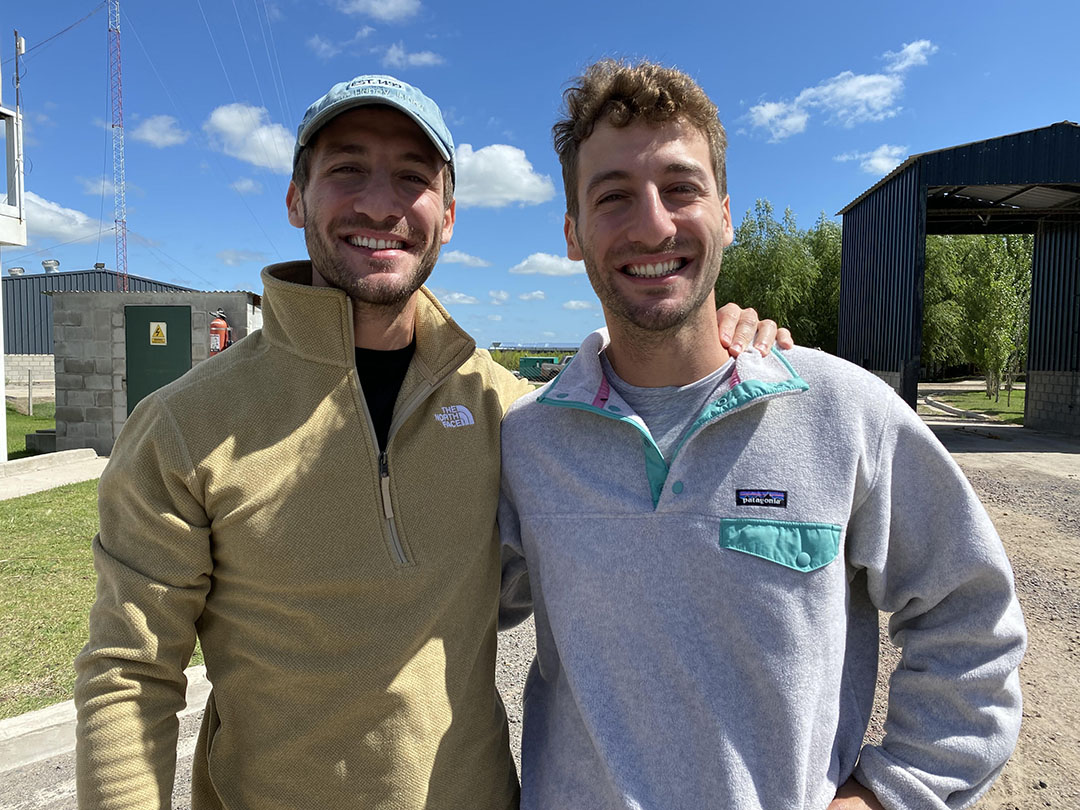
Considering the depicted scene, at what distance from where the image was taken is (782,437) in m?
1.71

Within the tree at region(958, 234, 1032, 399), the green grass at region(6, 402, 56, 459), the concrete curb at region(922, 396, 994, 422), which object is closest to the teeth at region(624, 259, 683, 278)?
the green grass at region(6, 402, 56, 459)

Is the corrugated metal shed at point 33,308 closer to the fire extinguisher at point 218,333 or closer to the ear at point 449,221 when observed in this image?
the fire extinguisher at point 218,333

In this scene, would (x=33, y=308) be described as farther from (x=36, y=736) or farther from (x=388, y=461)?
(x=388, y=461)

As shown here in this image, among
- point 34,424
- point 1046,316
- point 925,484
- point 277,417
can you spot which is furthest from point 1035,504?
point 34,424

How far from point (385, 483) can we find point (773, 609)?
0.95 meters

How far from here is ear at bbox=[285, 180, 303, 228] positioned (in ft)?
6.92

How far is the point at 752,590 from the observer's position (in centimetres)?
161

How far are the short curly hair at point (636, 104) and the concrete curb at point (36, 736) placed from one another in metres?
3.09

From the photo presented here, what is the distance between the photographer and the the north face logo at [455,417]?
1.93 m

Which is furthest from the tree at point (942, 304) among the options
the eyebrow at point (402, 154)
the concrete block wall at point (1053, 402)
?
the eyebrow at point (402, 154)

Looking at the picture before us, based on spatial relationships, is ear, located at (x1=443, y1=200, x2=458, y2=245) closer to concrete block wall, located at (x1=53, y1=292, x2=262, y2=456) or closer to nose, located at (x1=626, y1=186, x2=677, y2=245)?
nose, located at (x1=626, y1=186, x2=677, y2=245)


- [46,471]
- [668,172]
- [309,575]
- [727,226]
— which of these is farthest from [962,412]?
[309,575]

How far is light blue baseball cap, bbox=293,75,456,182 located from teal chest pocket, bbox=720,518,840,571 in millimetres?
1288

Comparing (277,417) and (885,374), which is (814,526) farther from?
(885,374)
